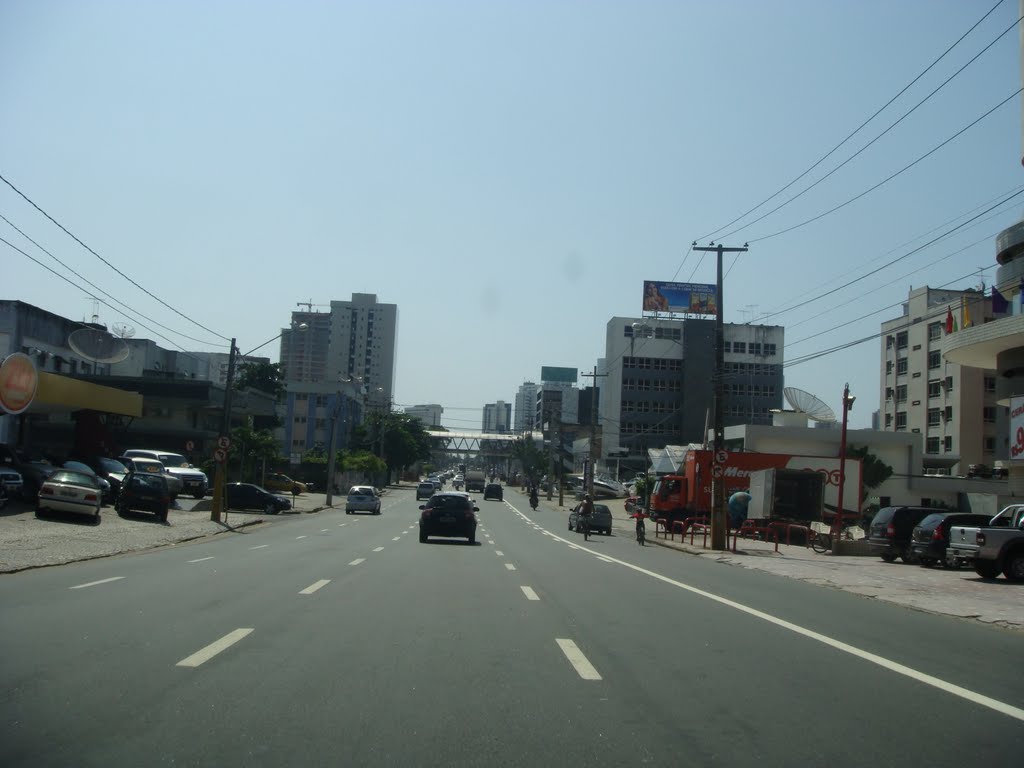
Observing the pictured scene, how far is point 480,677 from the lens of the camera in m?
8.02

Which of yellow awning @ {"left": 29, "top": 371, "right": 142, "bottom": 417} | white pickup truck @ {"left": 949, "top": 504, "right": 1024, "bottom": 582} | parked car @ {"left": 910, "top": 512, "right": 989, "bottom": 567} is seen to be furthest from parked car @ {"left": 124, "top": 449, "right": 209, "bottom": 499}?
white pickup truck @ {"left": 949, "top": 504, "right": 1024, "bottom": 582}

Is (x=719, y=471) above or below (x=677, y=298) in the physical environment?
below

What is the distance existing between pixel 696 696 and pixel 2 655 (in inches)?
250

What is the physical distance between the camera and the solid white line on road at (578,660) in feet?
27.1

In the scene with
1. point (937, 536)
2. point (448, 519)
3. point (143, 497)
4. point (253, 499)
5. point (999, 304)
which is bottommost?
point (253, 499)

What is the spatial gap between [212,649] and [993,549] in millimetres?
18240

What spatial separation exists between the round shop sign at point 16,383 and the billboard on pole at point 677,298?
78313 mm

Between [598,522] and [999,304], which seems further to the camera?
[598,522]

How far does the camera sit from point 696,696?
296 inches

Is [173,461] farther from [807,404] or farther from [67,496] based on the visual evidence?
[807,404]

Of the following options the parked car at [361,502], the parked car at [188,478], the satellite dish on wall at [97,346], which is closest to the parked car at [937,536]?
the parked car at [361,502]

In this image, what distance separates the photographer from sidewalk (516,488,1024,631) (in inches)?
608

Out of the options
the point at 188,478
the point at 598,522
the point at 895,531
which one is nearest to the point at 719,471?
the point at 895,531

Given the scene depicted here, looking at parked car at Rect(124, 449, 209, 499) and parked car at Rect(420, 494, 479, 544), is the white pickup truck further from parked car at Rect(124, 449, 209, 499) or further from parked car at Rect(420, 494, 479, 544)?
parked car at Rect(124, 449, 209, 499)
